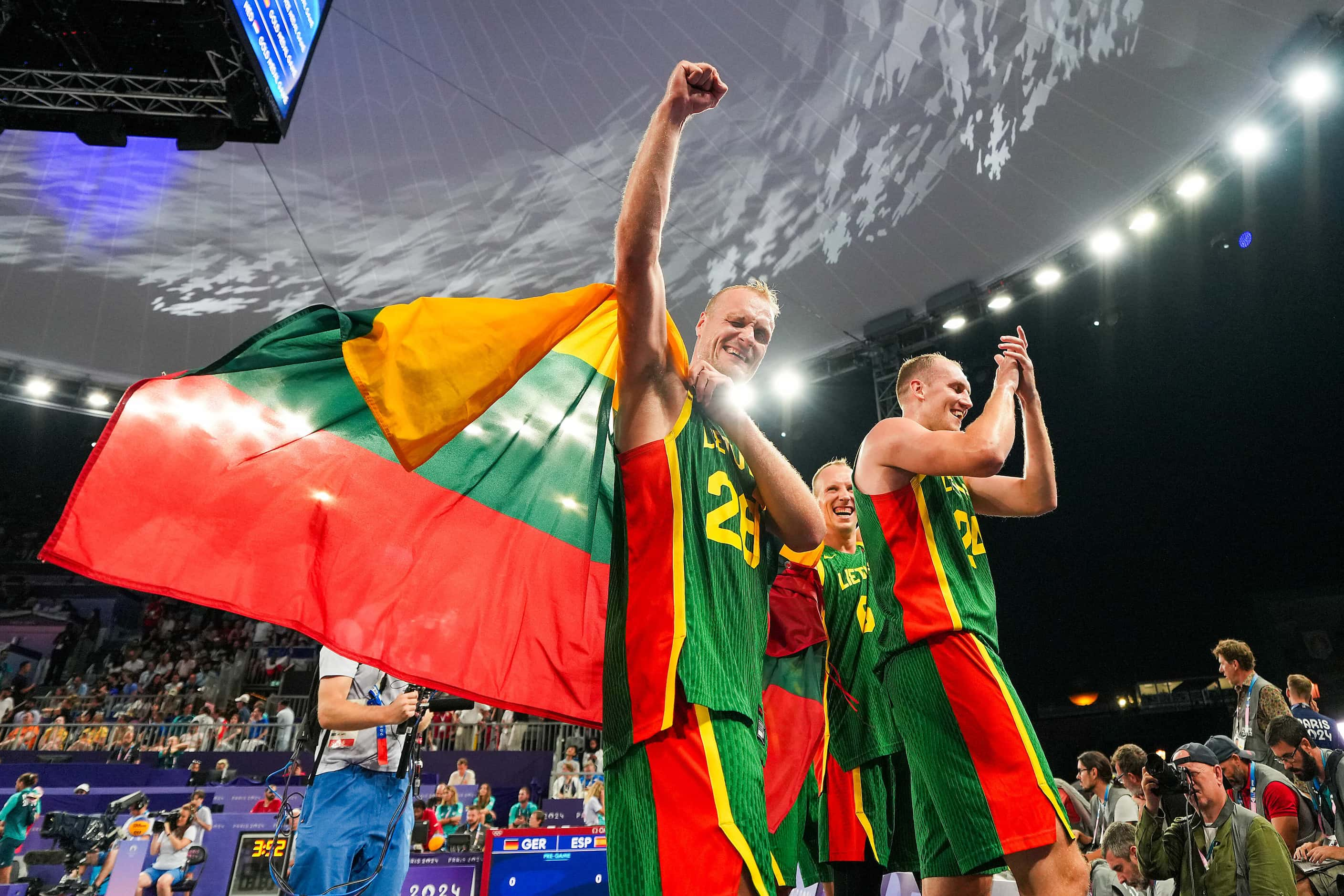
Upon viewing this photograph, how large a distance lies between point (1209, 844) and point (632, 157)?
448 inches

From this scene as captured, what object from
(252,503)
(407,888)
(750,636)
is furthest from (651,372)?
(407,888)

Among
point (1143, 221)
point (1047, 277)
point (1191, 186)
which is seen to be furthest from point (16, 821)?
point (1191, 186)

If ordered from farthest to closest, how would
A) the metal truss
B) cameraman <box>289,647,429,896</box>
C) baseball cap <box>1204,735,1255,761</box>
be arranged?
the metal truss < baseball cap <box>1204,735,1255,761</box> < cameraman <box>289,647,429,896</box>

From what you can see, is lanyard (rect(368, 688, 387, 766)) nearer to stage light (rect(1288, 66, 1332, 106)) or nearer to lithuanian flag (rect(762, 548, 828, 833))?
lithuanian flag (rect(762, 548, 828, 833))

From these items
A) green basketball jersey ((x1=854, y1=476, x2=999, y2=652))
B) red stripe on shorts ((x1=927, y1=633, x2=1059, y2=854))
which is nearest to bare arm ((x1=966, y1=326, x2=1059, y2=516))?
green basketball jersey ((x1=854, y1=476, x2=999, y2=652))

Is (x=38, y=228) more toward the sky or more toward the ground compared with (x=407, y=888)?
more toward the sky

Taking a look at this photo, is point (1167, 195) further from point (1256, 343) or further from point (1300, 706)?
point (1300, 706)

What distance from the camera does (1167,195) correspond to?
9992mm

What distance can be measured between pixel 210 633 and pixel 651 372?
20.4 metres

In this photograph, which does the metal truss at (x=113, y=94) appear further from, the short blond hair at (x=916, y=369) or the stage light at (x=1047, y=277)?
the stage light at (x=1047, y=277)

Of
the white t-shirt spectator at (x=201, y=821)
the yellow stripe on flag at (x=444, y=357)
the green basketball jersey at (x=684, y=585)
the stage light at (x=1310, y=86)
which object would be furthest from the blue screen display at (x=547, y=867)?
the stage light at (x=1310, y=86)

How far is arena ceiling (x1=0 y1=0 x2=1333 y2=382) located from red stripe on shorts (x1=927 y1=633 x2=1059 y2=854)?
9.45 metres

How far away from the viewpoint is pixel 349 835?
3.21 m

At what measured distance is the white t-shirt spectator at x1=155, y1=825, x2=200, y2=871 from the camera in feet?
22.8
